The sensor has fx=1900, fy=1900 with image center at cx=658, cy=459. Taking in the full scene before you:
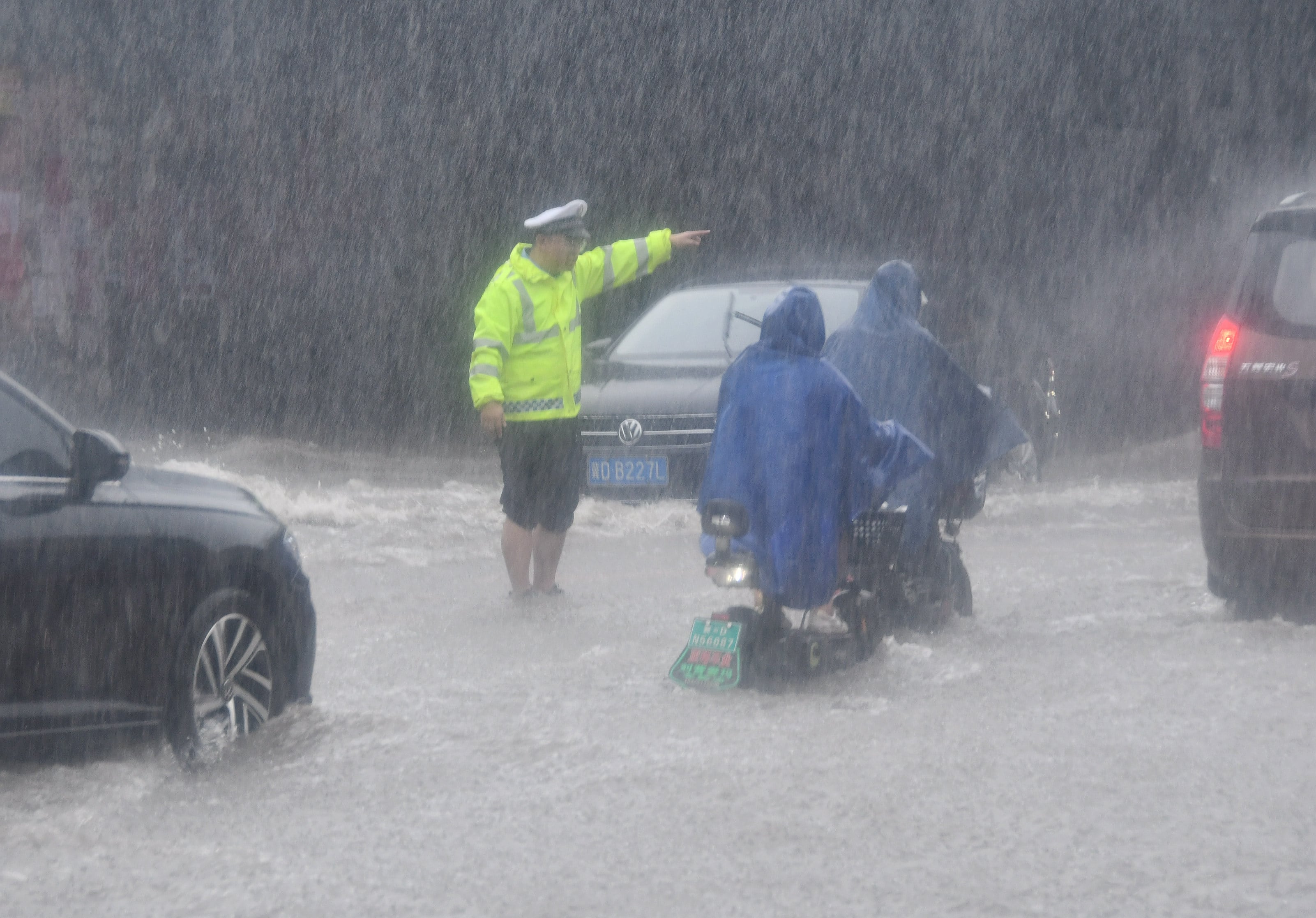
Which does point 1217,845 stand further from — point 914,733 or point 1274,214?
point 1274,214

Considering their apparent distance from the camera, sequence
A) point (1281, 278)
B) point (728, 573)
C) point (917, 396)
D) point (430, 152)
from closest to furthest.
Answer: point (728, 573) → point (1281, 278) → point (917, 396) → point (430, 152)

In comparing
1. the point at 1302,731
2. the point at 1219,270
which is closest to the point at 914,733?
the point at 1302,731

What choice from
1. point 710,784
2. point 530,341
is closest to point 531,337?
point 530,341

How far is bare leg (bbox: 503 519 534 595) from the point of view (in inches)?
352

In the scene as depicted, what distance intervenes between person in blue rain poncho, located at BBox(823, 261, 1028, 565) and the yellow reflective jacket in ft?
4.65

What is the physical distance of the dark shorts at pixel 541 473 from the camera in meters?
8.89

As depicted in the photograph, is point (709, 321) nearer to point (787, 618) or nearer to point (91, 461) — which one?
point (787, 618)

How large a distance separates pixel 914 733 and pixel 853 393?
1.43 meters

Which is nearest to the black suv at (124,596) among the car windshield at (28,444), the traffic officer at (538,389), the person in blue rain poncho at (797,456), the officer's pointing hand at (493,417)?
the car windshield at (28,444)

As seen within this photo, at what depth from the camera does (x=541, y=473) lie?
8906 millimetres

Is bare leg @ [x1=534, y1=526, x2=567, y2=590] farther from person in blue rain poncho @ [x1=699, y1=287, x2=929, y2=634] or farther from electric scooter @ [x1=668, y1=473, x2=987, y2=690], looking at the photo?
person in blue rain poncho @ [x1=699, y1=287, x2=929, y2=634]

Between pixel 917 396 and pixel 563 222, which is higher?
pixel 563 222

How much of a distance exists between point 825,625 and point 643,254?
299 cm

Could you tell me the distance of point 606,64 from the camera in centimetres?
1917
